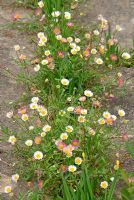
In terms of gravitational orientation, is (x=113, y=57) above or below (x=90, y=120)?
above

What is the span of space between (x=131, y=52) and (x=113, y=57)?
0.27 m

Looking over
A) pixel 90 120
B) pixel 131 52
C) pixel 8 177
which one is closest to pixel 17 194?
pixel 8 177

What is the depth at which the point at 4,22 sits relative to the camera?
450cm

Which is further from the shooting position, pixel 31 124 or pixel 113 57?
pixel 113 57

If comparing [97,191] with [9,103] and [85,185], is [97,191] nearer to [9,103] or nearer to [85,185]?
[85,185]

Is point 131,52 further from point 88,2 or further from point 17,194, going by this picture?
point 17,194

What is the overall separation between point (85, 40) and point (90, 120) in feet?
3.96

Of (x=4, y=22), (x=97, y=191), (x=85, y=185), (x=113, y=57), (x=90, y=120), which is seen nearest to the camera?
(x=85, y=185)

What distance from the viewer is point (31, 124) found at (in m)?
3.25

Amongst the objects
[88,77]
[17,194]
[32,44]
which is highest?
[32,44]

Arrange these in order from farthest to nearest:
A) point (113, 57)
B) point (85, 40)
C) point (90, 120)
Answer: point (85, 40)
point (113, 57)
point (90, 120)

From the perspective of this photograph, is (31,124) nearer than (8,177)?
No

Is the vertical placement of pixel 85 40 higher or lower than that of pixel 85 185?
higher

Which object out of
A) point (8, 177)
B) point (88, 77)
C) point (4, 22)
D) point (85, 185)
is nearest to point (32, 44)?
point (4, 22)
